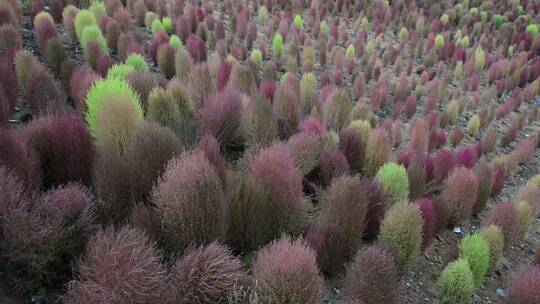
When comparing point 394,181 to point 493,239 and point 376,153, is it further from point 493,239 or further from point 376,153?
point 493,239

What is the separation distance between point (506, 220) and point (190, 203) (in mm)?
1869

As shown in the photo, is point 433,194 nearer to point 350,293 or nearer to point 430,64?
point 350,293

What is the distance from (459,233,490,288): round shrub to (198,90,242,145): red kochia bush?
52.4 inches

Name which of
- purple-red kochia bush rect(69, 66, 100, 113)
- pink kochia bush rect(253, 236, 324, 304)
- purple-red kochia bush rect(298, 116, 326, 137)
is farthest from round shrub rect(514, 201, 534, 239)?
purple-red kochia bush rect(69, 66, 100, 113)

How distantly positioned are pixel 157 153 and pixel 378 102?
323 centimetres

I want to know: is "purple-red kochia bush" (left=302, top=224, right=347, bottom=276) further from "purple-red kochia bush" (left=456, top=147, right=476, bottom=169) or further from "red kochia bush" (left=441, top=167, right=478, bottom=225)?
"purple-red kochia bush" (left=456, top=147, right=476, bottom=169)

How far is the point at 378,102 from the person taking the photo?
4.45m

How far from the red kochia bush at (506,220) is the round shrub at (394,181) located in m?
0.56

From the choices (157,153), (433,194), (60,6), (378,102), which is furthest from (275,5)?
(157,153)

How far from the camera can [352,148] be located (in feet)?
8.40

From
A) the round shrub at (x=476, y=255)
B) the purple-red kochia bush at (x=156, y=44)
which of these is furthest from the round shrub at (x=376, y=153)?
the purple-red kochia bush at (x=156, y=44)

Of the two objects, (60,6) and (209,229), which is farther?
(60,6)

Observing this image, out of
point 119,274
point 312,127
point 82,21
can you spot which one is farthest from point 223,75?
point 119,274

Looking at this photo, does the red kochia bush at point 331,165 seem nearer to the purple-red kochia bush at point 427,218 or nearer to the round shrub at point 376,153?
the round shrub at point 376,153
